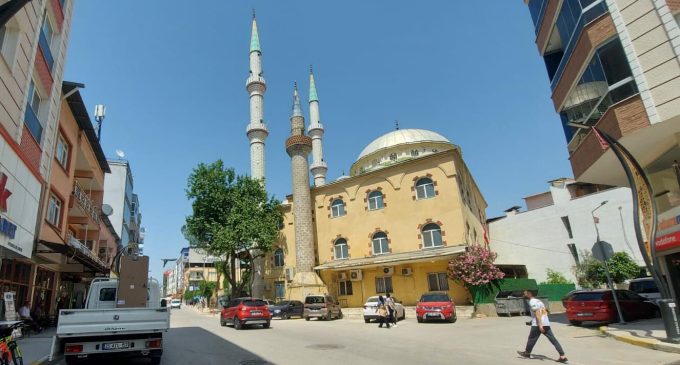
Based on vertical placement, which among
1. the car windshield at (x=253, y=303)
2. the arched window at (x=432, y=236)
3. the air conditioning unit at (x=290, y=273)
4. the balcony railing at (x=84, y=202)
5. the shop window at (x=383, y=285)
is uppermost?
the balcony railing at (x=84, y=202)

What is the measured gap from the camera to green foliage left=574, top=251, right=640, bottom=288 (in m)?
32.0

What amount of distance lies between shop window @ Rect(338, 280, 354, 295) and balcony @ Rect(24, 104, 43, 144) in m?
23.0

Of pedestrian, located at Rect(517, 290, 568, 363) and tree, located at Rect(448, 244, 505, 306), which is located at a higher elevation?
tree, located at Rect(448, 244, 505, 306)

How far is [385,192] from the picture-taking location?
3169cm

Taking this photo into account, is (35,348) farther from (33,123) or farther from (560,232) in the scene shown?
(560,232)

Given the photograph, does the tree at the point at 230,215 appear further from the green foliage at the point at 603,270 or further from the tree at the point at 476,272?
the green foliage at the point at 603,270

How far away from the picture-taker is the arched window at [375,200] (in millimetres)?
31891

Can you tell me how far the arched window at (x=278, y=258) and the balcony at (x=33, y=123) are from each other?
80.8ft

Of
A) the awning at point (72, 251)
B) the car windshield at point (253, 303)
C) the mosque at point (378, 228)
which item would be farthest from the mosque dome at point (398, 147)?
the awning at point (72, 251)

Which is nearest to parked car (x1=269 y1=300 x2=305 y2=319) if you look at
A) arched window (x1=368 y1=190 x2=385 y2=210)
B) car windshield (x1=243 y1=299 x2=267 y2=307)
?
car windshield (x1=243 y1=299 x2=267 y2=307)

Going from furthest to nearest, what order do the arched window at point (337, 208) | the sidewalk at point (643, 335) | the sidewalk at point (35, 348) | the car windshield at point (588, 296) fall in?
the arched window at point (337, 208), the car windshield at point (588, 296), the sidewalk at point (35, 348), the sidewalk at point (643, 335)

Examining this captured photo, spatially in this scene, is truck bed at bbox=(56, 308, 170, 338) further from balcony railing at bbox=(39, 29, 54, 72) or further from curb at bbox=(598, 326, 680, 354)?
curb at bbox=(598, 326, 680, 354)

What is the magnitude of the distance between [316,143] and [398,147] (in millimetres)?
16047

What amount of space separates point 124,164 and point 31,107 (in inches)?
1190
